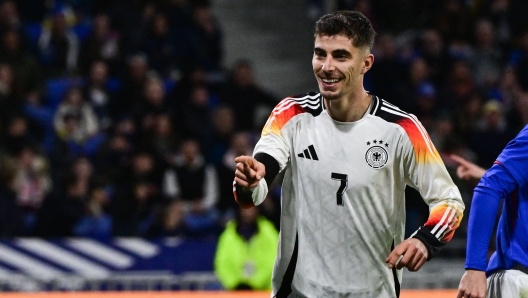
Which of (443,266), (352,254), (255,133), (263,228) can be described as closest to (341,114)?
(352,254)

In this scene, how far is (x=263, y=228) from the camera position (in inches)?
365

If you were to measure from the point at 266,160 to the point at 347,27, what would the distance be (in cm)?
65

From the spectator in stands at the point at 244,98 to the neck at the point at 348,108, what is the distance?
24.7 feet

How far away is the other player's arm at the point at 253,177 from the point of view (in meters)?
3.55

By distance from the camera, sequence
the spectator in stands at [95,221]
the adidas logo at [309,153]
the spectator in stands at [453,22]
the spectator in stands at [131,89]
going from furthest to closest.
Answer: the spectator in stands at [453,22]
the spectator in stands at [131,89]
the spectator in stands at [95,221]
the adidas logo at [309,153]

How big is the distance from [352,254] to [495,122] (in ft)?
25.7

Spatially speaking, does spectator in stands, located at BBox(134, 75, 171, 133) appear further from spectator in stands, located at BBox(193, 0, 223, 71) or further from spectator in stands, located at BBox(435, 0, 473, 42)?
spectator in stands, located at BBox(435, 0, 473, 42)

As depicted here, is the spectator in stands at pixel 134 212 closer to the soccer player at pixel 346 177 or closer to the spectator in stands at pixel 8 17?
the spectator in stands at pixel 8 17

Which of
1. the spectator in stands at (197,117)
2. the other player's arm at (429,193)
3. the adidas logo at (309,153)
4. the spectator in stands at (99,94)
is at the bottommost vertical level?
the other player's arm at (429,193)

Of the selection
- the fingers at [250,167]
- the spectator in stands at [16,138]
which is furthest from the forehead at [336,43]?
the spectator in stands at [16,138]

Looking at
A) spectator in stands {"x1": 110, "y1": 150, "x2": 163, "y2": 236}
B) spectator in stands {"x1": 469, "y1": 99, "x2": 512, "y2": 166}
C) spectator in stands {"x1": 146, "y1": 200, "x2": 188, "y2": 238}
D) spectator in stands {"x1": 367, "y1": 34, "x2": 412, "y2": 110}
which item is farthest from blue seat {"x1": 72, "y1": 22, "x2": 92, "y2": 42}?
spectator in stands {"x1": 469, "y1": 99, "x2": 512, "y2": 166}

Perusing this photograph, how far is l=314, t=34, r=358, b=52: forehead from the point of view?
388 cm

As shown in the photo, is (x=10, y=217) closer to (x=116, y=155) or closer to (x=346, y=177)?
(x=116, y=155)

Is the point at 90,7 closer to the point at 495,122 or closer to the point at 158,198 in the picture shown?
→ the point at 158,198
